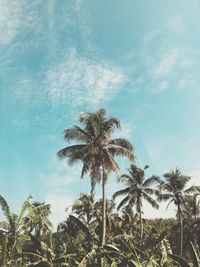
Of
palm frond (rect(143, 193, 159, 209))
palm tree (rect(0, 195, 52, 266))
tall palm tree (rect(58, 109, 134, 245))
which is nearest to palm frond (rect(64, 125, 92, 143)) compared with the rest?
tall palm tree (rect(58, 109, 134, 245))

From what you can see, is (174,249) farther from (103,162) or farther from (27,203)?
(27,203)

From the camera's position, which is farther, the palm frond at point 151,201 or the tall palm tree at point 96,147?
the palm frond at point 151,201

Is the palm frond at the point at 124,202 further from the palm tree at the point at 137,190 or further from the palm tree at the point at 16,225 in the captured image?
the palm tree at the point at 16,225

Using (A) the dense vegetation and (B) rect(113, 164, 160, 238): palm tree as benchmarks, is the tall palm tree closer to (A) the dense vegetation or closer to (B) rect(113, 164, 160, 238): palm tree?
(A) the dense vegetation

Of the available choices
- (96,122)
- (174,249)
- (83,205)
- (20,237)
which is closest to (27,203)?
(20,237)

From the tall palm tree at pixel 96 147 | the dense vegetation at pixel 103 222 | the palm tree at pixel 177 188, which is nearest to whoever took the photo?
the dense vegetation at pixel 103 222

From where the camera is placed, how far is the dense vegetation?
61.7ft

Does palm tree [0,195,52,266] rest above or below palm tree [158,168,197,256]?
below

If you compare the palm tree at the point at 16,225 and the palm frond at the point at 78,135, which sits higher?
the palm frond at the point at 78,135

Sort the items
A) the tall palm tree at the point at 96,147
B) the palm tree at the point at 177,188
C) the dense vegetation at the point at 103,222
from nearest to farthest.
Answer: the dense vegetation at the point at 103,222 → the tall palm tree at the point at 96,147 → the palm tree at the point at 177,188

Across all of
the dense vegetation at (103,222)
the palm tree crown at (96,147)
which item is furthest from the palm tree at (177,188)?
the palm tree crown at (96,147)

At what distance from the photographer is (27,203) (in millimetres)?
22453

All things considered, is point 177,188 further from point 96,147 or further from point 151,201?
point 96,147

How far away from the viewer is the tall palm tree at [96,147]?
30625 millimetres
